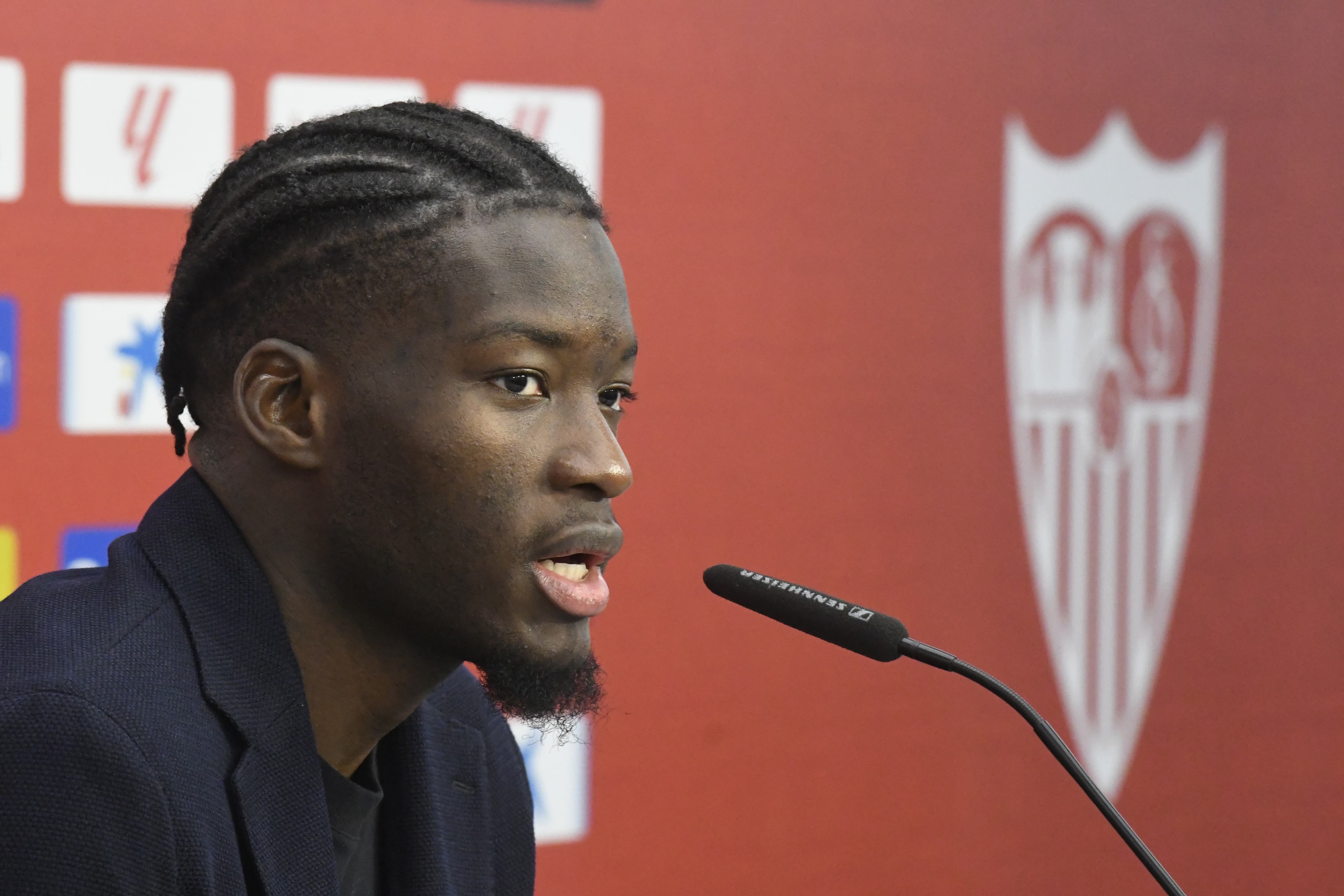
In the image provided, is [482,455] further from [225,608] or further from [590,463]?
[225,608]

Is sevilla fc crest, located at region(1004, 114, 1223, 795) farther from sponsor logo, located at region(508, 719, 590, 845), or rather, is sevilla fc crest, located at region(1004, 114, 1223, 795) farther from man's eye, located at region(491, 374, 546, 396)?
man's eye, located at region(491, 374, 546, 396)

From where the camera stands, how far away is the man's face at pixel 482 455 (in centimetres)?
Result: 90

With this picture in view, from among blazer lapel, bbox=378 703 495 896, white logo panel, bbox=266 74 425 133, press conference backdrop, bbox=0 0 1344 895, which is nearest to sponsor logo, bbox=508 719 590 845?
press conference backdrop, bbox=0 0 1344 895

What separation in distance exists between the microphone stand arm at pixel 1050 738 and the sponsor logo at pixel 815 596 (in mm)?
30

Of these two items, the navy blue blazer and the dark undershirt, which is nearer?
the navy blue blazer

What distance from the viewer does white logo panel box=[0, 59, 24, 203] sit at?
151 centimetres

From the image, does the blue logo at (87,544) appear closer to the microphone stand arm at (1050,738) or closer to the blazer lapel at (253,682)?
the blazer lapel at (253,682)

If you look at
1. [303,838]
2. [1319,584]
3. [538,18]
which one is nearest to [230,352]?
[303,838]

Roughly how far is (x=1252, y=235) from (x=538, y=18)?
112 cm

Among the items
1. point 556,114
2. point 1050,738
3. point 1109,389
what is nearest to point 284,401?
point 1050,738

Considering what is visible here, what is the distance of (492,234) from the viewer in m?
0.92

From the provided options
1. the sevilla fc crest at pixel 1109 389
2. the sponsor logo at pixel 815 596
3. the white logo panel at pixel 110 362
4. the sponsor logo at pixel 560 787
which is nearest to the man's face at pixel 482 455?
the sponsor logo at pixel 815 596

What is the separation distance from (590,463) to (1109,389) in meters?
1.32

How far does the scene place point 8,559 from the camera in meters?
1.55
